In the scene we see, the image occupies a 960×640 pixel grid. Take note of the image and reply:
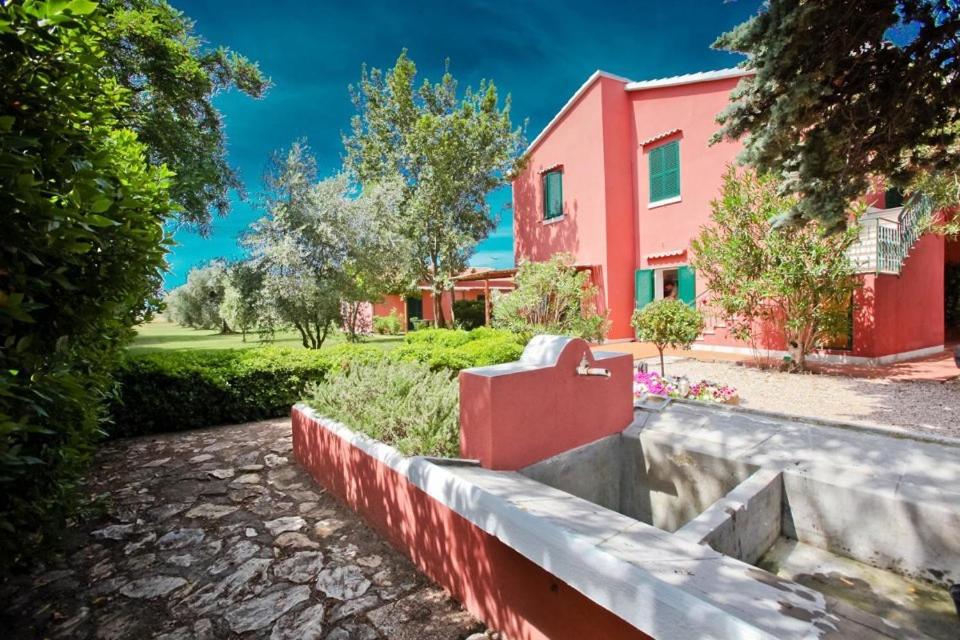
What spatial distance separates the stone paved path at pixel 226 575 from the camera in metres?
2.71

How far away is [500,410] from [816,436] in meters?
3.01

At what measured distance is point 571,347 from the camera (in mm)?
3803

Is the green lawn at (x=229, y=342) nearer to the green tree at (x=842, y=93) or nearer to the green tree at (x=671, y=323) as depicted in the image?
the green tree at (x=671, y=323)

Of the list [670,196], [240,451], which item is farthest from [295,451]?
[670,196]

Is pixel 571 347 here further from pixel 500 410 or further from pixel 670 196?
pixel 670 196

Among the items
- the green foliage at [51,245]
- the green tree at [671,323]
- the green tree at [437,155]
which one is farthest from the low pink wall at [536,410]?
the green tree at [437,155]

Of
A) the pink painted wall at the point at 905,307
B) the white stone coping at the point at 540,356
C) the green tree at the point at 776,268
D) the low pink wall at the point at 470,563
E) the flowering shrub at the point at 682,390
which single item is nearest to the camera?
the low pink wall at the point at 470,563

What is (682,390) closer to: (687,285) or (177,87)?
(687,285)

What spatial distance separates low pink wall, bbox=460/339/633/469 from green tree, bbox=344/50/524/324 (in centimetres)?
1575

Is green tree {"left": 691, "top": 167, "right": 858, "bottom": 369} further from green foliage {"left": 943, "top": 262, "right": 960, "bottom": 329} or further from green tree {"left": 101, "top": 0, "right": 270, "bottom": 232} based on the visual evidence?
green tree {"left": 101, "top": 0, "right": 270, "bottom": 232}

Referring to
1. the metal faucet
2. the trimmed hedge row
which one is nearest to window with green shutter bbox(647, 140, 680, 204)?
the trimmed hedge row

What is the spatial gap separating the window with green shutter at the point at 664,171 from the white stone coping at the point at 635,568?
544 inches

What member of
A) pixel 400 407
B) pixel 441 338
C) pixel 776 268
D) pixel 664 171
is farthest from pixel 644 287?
pixel 400 407

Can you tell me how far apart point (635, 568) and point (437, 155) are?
1913cm
